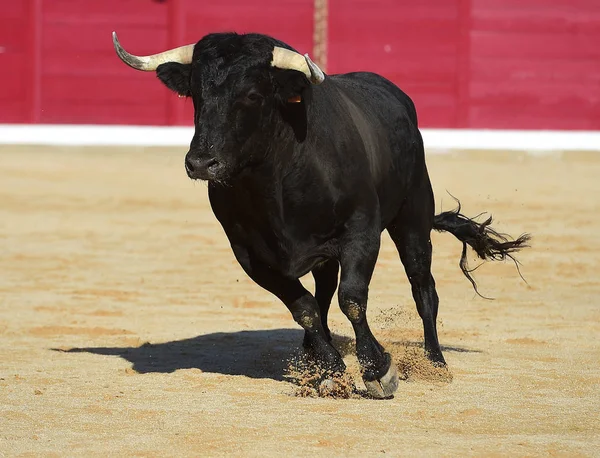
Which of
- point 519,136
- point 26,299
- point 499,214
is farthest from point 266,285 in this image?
point 519,136

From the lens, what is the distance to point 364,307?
17.4 ft

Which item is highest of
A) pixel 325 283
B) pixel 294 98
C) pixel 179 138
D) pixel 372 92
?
pixel 294 98

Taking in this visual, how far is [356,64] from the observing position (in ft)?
60.0

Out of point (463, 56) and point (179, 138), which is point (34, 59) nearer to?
point (179, 138)

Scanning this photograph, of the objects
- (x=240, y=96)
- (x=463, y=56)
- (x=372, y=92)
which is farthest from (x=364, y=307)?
(x=463, y=56)

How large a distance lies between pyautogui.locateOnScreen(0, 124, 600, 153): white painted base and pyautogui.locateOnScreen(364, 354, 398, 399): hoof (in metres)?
11.5

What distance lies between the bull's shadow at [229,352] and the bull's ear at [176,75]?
1.25m

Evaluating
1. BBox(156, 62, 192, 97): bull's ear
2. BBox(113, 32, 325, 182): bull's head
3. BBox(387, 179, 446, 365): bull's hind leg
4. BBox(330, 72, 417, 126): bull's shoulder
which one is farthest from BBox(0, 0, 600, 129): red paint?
BBox(113, 32, 325, 182): bull's head

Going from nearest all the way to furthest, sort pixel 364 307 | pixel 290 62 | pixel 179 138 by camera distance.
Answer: pixel 290 62 < pixel 364 307 < pixel 179 138

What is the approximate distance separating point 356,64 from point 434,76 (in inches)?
→ 42.5

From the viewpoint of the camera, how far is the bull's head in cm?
498

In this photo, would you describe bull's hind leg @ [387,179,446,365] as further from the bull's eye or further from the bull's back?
the bull's eye

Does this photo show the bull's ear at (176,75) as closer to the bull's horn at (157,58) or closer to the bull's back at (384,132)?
the bull's horn at (157,58)

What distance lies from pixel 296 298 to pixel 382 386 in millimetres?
617
